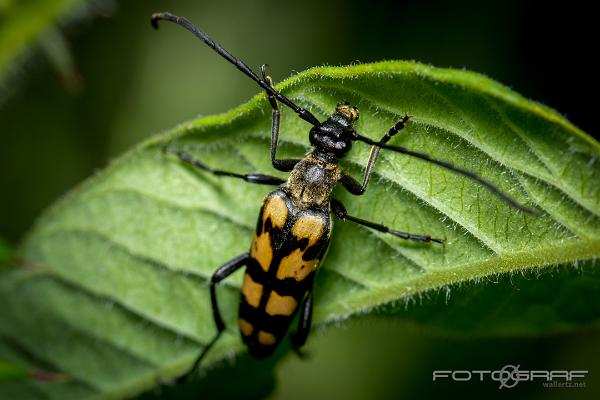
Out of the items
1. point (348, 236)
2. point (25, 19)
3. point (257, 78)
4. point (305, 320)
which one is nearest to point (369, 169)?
point (348, 236)

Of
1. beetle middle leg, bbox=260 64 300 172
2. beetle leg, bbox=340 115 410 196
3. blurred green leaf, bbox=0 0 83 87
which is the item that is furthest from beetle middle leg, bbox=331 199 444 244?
blurred green leaf, bbox=0 0 83 87

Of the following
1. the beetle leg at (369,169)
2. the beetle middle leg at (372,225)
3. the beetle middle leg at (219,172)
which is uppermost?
the beetle leg at (369,169)

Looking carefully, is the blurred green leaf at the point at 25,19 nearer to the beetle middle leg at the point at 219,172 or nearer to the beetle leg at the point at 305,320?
the beetle middle leg at the point at 219,172

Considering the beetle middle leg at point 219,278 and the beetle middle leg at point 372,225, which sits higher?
the beetle middle leg at point 372,225

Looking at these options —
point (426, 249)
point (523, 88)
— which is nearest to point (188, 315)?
point (426, 249)

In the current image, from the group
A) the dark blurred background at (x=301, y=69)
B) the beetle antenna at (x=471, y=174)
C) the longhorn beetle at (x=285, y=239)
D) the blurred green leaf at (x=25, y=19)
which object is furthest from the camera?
the dark blurred background at (x=301, y=69)

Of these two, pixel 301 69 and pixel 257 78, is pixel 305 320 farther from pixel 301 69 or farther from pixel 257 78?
pixel 301 69

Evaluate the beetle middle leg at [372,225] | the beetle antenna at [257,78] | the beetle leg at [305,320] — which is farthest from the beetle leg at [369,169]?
the beetle leg at [305,320]

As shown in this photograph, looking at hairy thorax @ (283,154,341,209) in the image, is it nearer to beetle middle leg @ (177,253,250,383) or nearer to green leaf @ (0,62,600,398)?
green leaf @ (0,62,600,398)

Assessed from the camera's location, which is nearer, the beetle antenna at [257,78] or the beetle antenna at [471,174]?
the beetle antenna at [471,174]
